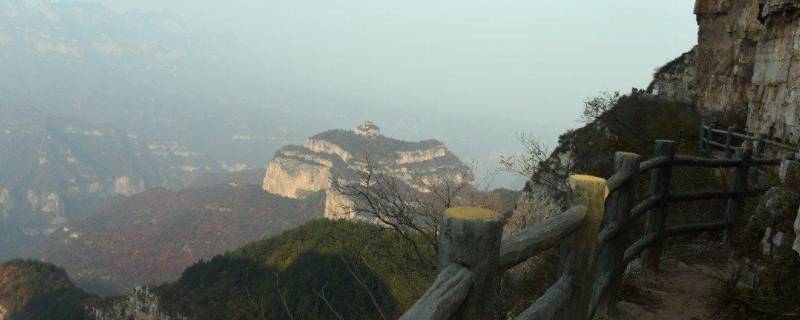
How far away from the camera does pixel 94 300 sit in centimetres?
4728

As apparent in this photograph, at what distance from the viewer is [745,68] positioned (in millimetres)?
15719

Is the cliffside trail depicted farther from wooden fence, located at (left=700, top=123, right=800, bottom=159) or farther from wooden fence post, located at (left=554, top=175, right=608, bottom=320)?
wooden fence, located at (left=700, top=123, right=800, bottom=159)

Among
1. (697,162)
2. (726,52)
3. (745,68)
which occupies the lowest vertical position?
(697,162)

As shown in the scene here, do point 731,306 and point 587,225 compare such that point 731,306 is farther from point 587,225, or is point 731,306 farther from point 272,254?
point 272,254

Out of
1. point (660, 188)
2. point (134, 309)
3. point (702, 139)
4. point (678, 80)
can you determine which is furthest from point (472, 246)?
point (134, 309)

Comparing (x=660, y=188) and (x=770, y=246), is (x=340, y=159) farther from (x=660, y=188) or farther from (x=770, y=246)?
(x=770, y=246)

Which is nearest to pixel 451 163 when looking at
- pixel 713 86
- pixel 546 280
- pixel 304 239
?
pixel 304 239

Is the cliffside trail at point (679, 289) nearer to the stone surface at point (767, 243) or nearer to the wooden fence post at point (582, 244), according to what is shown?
the stone surface at point (767, 243)

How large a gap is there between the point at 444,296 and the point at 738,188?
5939 millimetres

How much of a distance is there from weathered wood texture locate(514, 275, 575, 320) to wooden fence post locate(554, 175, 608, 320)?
2.2 inches

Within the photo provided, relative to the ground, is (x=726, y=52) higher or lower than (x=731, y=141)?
higher

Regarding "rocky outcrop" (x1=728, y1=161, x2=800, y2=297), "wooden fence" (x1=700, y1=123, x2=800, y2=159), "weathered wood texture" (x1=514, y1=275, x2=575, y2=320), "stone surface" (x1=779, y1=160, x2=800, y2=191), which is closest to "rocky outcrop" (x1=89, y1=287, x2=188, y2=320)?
"wooden fence" (x1=700, y1=123, x2=800, y2=159)

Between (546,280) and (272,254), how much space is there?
136ft

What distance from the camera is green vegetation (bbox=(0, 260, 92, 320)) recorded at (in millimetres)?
46562
